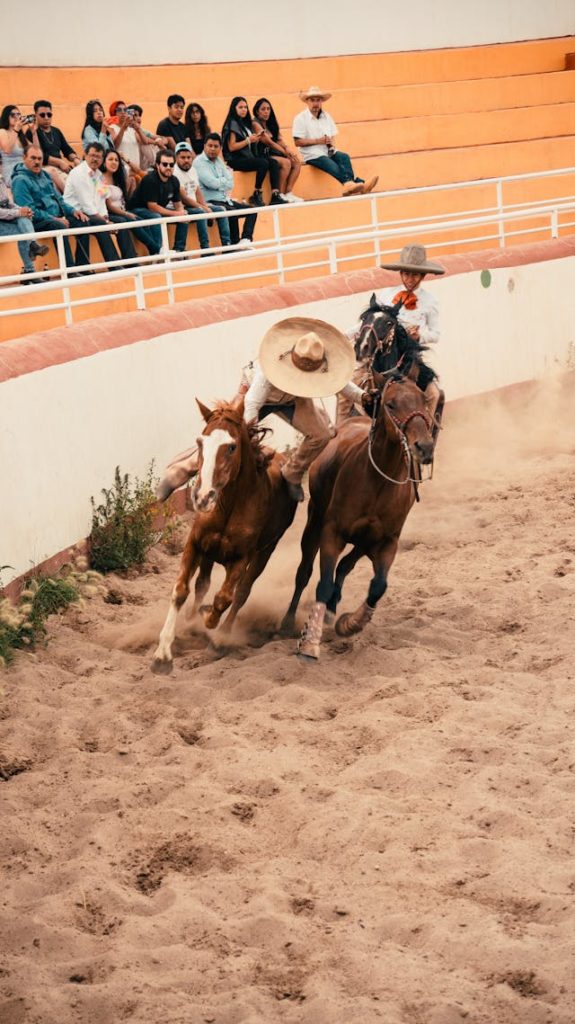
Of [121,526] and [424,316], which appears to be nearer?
[424,316]

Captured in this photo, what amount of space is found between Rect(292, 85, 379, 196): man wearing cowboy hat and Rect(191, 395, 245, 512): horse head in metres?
10.7

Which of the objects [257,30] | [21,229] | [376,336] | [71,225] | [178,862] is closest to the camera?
[178,862]

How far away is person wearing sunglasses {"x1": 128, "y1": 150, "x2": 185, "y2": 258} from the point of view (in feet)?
47.1

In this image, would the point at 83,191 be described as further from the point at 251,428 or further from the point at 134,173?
the point at 251,428

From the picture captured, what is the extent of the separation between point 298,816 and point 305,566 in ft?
10.4

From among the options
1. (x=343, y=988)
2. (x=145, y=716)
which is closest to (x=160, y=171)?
(x=145, y=716)

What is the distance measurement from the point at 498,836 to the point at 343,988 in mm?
1374

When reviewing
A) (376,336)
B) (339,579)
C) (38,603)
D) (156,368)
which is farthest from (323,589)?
(156,368)

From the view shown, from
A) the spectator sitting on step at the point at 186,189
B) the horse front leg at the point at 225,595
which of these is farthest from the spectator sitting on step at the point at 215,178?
the horse front leg at the point at 225,595

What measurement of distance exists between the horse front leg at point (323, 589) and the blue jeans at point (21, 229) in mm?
5114

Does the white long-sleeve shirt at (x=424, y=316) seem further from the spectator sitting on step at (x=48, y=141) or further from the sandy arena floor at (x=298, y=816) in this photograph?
the spectator sitting on step at (x=48, y=141)

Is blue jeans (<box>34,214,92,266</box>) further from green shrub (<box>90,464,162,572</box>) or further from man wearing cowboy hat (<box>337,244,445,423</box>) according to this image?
man wearing cowboy hat (<box>337,244,445,423</box>)

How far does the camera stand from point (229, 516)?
848cm

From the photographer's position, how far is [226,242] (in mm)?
15641
